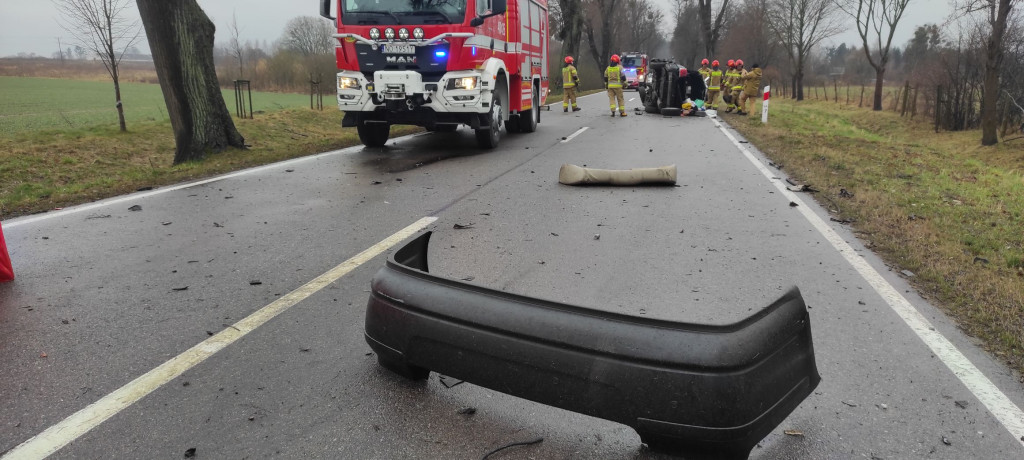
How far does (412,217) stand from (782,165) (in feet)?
20.5

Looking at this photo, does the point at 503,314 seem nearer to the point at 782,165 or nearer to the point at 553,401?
the point at 553,401

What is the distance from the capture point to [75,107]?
82.0 feet

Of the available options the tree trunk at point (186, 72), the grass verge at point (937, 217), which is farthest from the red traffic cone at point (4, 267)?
the tree trunk at point (186, 72)

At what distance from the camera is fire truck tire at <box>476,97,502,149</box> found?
11758 mm

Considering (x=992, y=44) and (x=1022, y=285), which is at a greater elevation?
(x=992, y=44)

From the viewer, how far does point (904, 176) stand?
9.43 metres

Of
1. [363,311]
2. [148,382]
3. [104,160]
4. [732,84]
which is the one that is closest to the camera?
[148,382]

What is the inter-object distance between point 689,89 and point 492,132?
10.6 meters

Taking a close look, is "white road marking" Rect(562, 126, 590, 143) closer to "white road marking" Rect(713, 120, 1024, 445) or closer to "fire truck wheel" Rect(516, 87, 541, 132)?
"fire truck wheel" Rect(516, 87, 541, 132)

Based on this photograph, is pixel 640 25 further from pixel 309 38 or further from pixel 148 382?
pixel 148 382

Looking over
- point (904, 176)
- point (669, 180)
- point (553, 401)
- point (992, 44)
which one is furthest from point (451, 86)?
point (992, 44)

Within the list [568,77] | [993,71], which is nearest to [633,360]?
[568,77]

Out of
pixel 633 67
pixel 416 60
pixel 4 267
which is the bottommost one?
pixel 4 267

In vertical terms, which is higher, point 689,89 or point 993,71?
point 993,71
